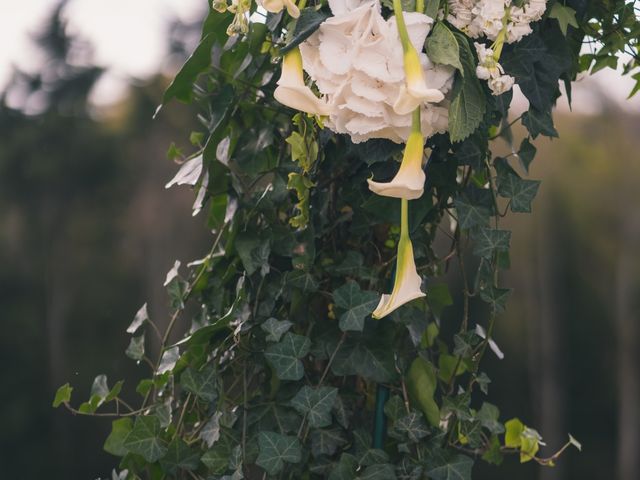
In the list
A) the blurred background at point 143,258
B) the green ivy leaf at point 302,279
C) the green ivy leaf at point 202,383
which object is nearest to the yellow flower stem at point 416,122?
the green ivy leaf at point 302,279

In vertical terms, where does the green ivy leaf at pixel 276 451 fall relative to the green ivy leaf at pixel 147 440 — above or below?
above

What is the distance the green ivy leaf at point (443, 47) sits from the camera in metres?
0.51

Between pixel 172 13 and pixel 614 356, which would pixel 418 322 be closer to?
pixel 172 13

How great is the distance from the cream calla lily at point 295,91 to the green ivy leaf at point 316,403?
0.24 metres

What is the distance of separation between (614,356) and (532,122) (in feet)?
20.2

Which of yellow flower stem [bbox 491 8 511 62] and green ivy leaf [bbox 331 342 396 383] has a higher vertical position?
yellow flower stem [bbox 491 8 511 62]

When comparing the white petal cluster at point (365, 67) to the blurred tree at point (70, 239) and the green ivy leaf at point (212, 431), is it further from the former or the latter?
the blurred tree at point (70, 239)

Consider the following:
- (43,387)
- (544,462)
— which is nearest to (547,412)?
(43,387)

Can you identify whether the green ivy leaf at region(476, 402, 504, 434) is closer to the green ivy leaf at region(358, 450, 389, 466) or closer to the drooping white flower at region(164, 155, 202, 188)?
the green ivy leaf at region(358, 450, 389, 466)

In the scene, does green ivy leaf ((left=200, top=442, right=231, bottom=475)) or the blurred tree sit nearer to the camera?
green ivy leaf ((left=200, top=442, right=231, bottom=475))

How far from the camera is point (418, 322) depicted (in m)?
0.67

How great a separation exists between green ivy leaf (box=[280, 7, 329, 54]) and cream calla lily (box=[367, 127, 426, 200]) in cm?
10

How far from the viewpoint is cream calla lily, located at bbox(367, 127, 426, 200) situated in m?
0.47

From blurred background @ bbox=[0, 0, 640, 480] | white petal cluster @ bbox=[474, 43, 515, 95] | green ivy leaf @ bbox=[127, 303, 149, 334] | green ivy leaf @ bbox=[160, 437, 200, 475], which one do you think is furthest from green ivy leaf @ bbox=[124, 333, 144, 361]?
blurred background @ bbox=[0, 0, 640, 480]
